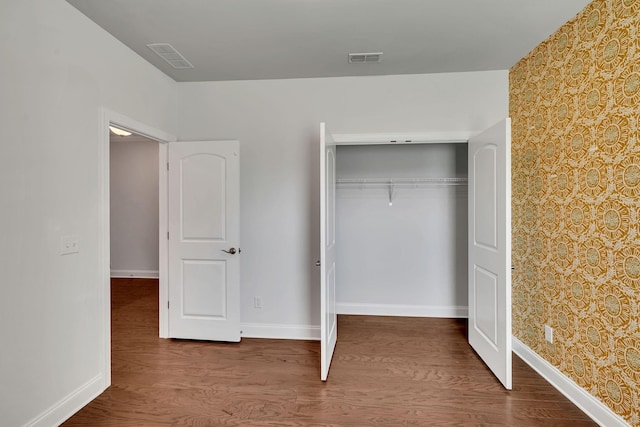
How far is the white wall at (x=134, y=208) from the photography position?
6.18 meters

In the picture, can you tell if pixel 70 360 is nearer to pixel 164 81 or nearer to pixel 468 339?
pixel 164 81

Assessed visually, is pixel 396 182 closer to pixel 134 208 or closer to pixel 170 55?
pixel 170 55

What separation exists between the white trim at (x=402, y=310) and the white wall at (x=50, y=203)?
2523 millimetres

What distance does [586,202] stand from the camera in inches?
84.5

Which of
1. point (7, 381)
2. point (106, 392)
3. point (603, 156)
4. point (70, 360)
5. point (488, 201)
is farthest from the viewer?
point (488, 201)

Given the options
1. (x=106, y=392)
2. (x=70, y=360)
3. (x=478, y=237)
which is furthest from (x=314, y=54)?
(x=106, y=392)

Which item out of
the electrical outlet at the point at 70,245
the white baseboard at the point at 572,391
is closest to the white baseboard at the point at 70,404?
the electrical outlet at the point at 70,245

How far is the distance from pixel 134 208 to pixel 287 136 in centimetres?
426

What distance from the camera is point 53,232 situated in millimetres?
2033

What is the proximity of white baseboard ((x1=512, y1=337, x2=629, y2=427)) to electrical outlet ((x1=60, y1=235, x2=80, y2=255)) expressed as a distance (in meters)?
3.44

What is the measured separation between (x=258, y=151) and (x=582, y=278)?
9.44 ft

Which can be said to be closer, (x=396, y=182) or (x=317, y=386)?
(x=317, y=386)

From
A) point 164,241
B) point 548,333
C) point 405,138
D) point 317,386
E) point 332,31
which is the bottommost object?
point 317,386

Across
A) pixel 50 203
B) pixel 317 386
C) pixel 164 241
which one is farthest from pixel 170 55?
pixel 317 386
